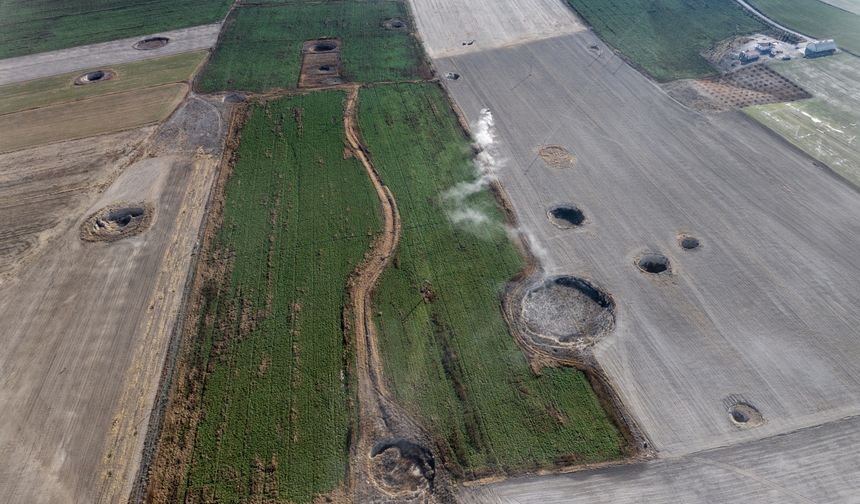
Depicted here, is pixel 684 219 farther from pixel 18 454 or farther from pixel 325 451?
pixel 18 454

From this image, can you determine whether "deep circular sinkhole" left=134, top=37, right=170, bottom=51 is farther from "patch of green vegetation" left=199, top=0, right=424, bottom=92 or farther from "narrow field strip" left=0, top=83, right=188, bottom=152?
"narrow field strip" left=0, top=83, right=188, bottom=152

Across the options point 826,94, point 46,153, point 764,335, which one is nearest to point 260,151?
point 46,153

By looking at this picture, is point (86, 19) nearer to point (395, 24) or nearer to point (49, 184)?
point (49, 184)

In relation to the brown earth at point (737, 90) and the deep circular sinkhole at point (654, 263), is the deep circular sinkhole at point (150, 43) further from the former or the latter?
the deep circular sinkhole at point (654, 263)

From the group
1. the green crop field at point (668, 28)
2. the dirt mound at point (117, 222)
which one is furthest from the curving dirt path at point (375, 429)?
the green crop field at point (668, 28)

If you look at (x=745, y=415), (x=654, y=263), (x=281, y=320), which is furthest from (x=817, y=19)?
(x=281, y=320)
